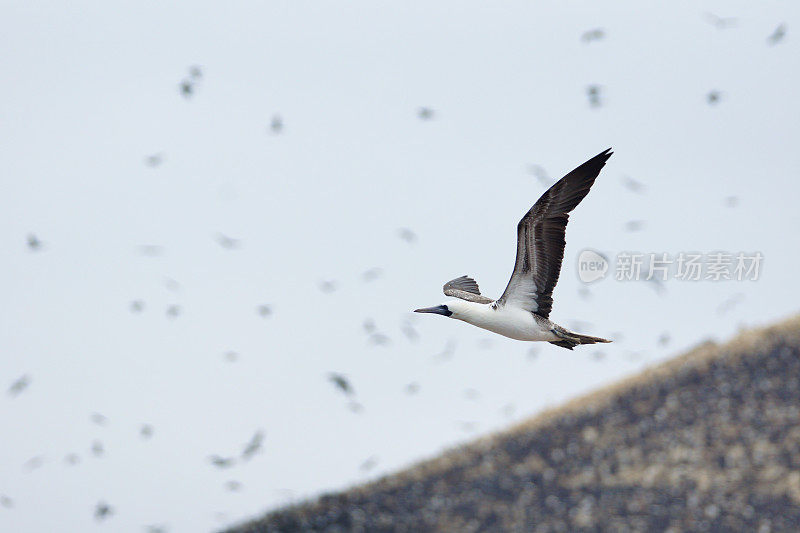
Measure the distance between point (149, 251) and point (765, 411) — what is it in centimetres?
2978

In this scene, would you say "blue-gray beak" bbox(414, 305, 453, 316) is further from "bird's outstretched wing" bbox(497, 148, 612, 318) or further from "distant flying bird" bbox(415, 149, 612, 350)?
"bird's outstretched wing" bbox(497, 148, 612, 318)

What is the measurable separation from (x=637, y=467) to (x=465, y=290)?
93.4ft

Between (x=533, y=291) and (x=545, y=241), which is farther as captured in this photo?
(x=533, y=291)

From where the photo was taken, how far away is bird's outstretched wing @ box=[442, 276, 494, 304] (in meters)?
14.2

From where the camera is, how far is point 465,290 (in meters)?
15.5

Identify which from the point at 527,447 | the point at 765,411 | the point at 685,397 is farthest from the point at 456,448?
the point at 765,411

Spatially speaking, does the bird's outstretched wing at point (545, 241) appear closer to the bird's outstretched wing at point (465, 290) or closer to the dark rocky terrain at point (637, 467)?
the bird's outstretched wing at point (465, 290)

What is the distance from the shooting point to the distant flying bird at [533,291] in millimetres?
12336

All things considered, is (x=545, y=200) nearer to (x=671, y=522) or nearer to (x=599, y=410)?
(x=671, y=522)

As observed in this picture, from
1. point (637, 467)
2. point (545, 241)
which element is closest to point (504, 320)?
point (545, 241)

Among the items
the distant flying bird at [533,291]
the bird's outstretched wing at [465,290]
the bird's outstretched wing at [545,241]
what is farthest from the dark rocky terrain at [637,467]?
the bird's outstretched wing at [545,241]

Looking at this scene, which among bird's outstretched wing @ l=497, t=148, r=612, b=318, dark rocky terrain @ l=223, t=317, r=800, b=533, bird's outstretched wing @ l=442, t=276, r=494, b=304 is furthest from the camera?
dark rocky terrain @ l=223, t=317, r=800, b=533

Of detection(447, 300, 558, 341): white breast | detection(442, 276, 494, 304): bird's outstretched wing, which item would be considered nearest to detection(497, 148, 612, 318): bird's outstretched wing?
detection(447, 300, 558, 341): white breast

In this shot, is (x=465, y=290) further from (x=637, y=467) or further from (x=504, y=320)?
(x=637, y=467)
